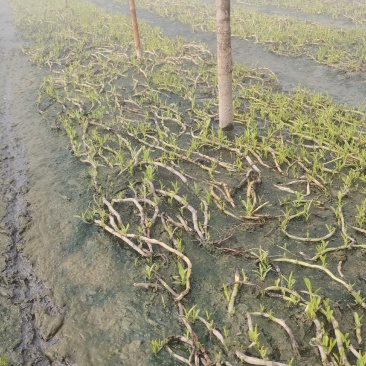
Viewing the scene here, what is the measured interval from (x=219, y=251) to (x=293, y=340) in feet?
4.45

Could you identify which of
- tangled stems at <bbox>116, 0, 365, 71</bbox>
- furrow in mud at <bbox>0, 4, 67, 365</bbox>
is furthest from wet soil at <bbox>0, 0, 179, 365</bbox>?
tangled stems at <bbox>116, 0, 365, 71</bbox>

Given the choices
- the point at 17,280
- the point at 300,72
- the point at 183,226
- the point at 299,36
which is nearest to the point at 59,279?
the point at 17,280

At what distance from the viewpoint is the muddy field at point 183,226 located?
135 inches

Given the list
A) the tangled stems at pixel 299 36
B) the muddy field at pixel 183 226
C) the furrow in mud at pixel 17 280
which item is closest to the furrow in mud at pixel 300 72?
the muddy field at pixel 183 226

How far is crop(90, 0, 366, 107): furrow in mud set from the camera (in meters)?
8.57

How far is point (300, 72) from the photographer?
1012cm

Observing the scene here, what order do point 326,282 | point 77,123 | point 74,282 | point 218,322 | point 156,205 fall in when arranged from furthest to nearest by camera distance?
1. point 77,123
2. point 156,205
3. point 74,282
4. point 326,282
5. point 218,322

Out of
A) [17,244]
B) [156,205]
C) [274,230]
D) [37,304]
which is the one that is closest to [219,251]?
[274,230]

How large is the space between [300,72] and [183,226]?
23.8 ft

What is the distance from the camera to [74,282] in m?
4.16

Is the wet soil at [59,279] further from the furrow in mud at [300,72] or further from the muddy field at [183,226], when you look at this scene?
the furrow in mud at [300,72]

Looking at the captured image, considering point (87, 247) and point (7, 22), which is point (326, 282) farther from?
point (7, 22)

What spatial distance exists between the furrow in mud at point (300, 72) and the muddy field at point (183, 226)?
0.31ft

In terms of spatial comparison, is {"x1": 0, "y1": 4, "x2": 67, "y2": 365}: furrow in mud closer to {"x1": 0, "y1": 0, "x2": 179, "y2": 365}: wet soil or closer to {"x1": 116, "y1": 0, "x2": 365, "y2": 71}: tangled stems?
{"x1": 0, "y1": 0, "x2": 179, "y2": 365}: wet soil
